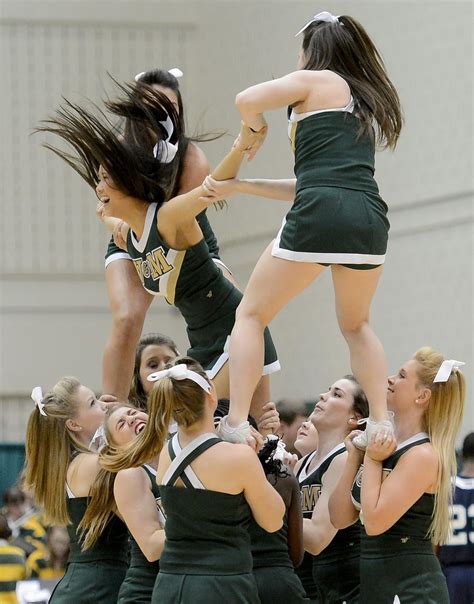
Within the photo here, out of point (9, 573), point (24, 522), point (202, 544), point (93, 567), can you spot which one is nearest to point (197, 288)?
point (202, 544)

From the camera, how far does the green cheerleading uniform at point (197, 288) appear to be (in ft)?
13.9

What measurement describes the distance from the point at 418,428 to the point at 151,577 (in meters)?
1.17

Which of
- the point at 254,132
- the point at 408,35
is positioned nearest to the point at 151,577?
the point at 254,132

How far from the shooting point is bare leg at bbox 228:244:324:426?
3.74 meters

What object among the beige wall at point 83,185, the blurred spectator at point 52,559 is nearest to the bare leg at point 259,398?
the blurred spectator at point 52,559

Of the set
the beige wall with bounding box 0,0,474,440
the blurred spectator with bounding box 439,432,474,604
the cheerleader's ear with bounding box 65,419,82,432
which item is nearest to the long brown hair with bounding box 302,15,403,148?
the cheerleader's ear with bounding box 65,419,82,432

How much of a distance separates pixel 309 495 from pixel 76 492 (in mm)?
977

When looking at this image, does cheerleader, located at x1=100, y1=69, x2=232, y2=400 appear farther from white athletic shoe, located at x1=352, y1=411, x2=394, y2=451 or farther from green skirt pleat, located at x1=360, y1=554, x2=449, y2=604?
green skirt pleat, located at x1=360, y1=554, x2=449, y2=604

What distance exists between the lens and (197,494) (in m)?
3.66

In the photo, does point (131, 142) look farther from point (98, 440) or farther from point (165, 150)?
point (98, 440)

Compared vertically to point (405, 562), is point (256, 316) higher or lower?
higher

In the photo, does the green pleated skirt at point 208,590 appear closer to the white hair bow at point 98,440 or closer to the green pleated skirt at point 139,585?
the green pleated skirt at point 139,585

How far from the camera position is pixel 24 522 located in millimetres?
10344

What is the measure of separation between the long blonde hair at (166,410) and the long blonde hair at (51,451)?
2.72ft
